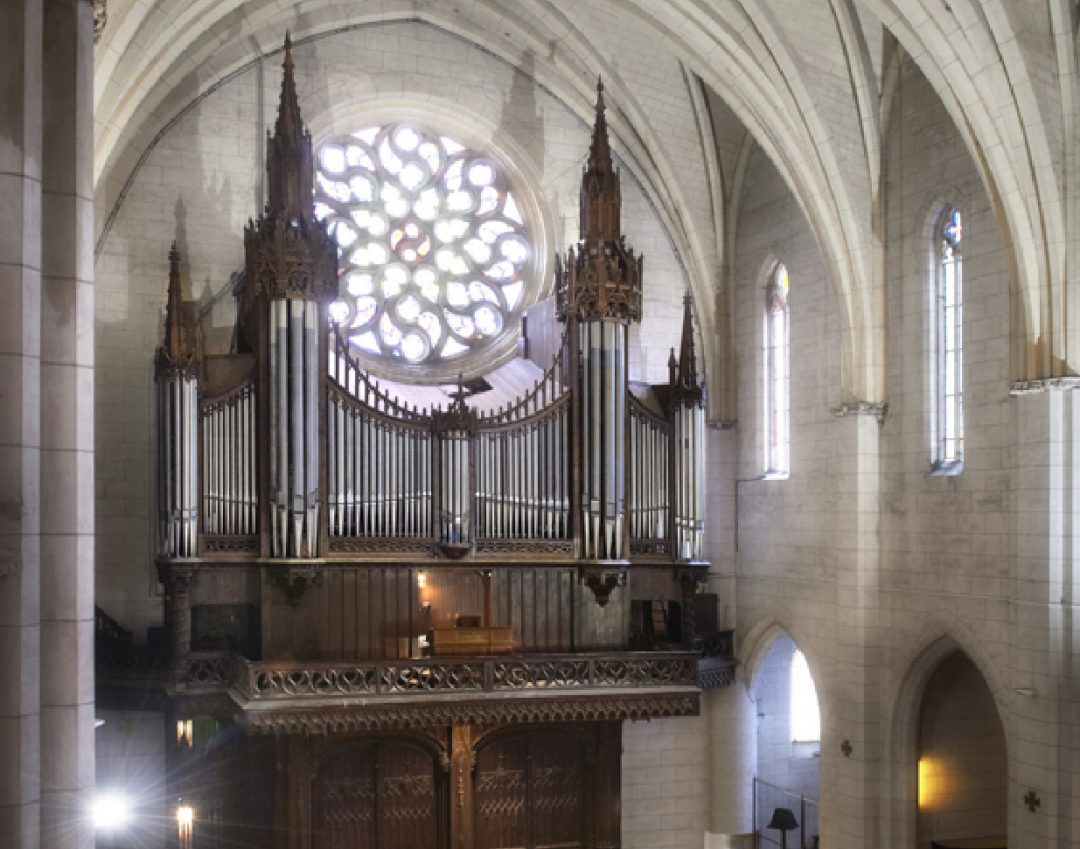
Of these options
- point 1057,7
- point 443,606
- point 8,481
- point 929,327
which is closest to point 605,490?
point 443,606

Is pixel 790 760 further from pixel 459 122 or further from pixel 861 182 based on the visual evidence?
pixel 459 122

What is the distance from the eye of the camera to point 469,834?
1883cm

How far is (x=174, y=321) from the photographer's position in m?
17.5

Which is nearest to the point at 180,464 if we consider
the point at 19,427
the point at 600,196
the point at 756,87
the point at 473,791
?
the point at 473,791

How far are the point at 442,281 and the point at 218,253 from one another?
3.97 meters

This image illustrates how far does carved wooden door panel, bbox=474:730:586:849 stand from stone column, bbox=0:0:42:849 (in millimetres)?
13745

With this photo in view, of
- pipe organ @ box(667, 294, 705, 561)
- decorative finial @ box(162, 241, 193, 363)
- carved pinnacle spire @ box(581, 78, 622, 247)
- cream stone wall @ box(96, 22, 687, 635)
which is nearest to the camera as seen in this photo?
decorative finial @ box(162, 241, 193, 363)

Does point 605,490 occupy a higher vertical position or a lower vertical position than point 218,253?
lower

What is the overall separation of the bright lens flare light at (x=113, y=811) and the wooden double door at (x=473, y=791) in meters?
2.66

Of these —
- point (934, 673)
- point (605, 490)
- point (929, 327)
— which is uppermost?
point (929, 327)

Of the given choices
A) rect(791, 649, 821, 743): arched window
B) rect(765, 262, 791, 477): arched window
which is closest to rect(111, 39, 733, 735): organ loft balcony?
rect(765, 262, 791, 477): arched window

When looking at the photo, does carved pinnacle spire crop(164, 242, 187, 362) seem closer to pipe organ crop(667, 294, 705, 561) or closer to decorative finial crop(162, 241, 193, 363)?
decorative finial crop(162, 241, 193, 363)

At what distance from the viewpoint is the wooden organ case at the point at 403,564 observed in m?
17.4

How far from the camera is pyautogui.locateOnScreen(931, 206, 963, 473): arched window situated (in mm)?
17469
